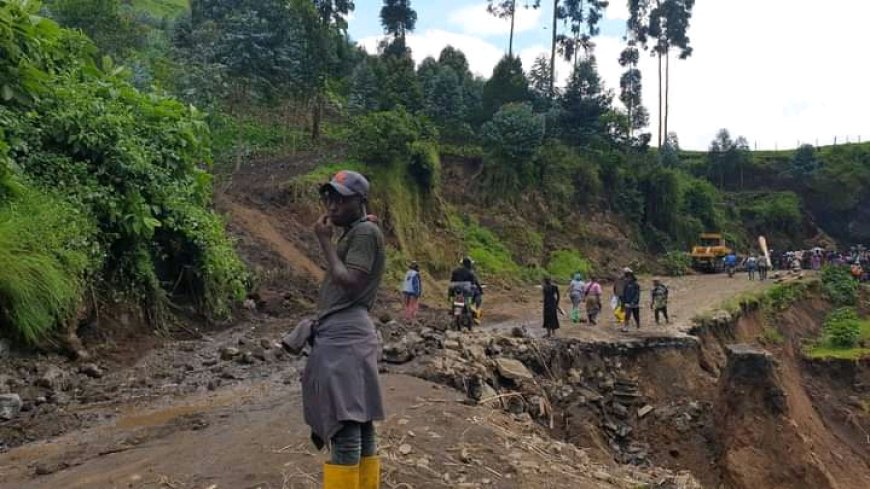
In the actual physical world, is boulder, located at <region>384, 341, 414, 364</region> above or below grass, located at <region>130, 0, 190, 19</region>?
below

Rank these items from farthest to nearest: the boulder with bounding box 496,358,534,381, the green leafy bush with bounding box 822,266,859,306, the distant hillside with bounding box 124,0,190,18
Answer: the distant hillside with bounding box 124,0,190,18, the green leafy bush with bounding box 822,266,859,306, the boulder with bounding box 496,358,534,381

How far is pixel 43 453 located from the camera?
5.90 meters

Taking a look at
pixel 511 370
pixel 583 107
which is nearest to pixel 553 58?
pixel 583 107

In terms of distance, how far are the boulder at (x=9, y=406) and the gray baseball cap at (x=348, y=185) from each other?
4.66m

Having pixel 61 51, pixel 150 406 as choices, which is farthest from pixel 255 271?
pixel 150 406

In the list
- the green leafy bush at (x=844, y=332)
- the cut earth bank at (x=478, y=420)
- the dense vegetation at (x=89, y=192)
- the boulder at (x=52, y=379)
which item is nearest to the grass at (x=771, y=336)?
the green leafy bush at (x=844, y=332)

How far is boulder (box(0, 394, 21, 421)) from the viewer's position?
21.9 feet

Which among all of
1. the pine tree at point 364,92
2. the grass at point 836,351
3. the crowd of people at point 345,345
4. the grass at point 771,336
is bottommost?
the grass at point 836,351

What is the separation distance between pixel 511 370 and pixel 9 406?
23.2 ft

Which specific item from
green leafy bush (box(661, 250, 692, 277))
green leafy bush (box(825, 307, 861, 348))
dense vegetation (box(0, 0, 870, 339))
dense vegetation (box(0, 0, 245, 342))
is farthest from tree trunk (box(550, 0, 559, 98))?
dense vegetation (box(0, 0, 245, 342))

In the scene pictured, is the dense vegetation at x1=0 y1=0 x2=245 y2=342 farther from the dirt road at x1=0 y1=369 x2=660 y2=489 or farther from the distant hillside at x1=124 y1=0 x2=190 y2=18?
the distant hillside at x1=124 y1=0 x2=190 y2=18

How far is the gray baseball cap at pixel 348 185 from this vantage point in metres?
3.91

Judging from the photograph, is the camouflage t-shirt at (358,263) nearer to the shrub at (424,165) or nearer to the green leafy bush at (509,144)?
the shrub at (424,165)

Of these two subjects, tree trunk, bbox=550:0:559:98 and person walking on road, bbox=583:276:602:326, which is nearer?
person walking on road, bbox=583:276:602:326
